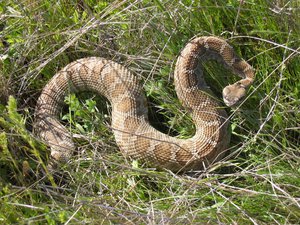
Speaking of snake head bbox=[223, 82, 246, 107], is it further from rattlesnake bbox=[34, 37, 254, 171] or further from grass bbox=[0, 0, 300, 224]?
grass bbox=[0, 0, 300, 224]

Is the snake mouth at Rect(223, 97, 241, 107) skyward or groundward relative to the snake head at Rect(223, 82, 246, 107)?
groundward

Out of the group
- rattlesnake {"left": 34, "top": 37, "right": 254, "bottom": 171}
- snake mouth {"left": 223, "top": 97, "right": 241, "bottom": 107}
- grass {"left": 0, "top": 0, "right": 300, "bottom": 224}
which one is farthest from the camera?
rattlesnake {"left": 34, "top": 37, "right": 254, "bottom": 171}

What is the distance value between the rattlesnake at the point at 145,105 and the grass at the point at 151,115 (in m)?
0.09

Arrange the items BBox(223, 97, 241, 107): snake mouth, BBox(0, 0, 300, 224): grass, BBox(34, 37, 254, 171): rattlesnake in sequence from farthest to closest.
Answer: BBox(34, 37, 254, 171): rattlesnake → BBox(223, 97, 241, 107): snake mouth → BBox(0, 0, 300, 224): grass

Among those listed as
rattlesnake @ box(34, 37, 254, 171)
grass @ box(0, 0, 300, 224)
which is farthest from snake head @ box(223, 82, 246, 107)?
grass @ box(0, 0, 300, 224)

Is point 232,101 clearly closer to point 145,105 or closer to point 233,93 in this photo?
point 233,93

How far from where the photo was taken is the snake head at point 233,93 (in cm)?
394

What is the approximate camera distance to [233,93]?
397 centimetres

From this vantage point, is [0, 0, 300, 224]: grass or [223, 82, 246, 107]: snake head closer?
[0, 0, 300, 224]: grass

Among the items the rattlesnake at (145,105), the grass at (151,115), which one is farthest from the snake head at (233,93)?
the grass at (151,115)

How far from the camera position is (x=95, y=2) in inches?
183

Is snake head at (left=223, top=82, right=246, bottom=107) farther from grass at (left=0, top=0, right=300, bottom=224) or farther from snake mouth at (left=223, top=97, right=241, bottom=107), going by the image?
grass at (left=0, top=0, right=300, bottom=224)

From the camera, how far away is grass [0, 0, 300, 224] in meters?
3.37

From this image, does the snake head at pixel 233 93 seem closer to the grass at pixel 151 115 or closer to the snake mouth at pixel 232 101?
the snake mouth at pixel 232 101
